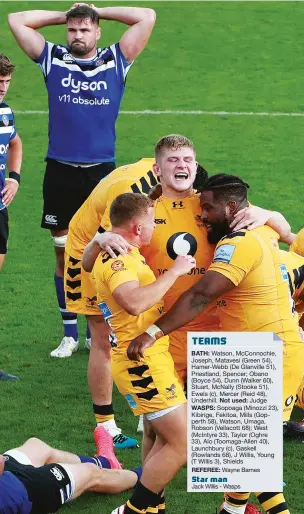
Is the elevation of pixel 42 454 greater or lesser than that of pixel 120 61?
lesser

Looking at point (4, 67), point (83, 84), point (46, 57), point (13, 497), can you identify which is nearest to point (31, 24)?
point (46, 57)

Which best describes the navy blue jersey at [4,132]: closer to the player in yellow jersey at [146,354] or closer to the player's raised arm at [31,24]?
the player's raised arm at [31,24]

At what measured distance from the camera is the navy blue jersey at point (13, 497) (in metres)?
6.18

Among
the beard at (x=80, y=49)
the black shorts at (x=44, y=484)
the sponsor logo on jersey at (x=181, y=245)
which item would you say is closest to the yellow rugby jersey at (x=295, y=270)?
the sponsor logo on jersey at (x=181, y=245)

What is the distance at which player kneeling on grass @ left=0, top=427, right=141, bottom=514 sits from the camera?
628cm

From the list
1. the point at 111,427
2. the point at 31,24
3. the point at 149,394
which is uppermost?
the point at 31,24

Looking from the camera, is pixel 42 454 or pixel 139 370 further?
pixel 42 454

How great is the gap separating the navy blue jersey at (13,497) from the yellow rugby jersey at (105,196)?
6.03 ft

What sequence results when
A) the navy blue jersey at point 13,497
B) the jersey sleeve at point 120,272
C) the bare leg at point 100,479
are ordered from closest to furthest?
the jersey sleeve at point 120,272 < the navy blue jersey at point 13,497 < the bare leg at point 100,479

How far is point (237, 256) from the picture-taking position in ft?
19.8

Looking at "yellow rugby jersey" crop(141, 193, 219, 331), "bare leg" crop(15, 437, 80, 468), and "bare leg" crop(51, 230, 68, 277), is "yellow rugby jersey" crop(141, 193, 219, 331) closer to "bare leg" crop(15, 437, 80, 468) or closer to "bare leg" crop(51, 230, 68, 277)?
"bare leg" crop(15, 437, 80, 468)

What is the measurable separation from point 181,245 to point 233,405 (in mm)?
1568

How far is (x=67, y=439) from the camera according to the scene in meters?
7.66

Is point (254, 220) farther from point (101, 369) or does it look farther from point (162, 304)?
point (101, 369)
